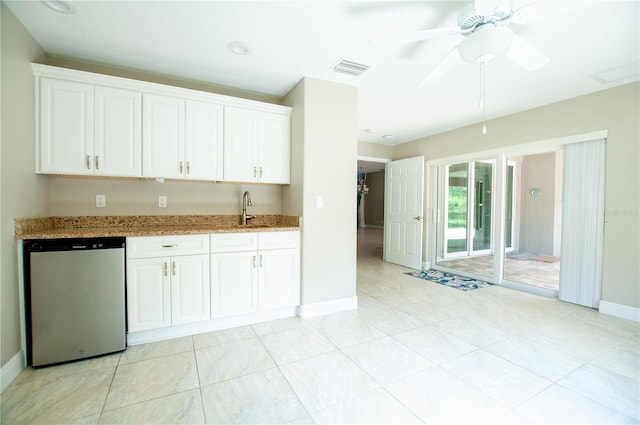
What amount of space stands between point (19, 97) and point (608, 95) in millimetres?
5638

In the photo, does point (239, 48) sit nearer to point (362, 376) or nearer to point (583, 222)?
point (362, 376)

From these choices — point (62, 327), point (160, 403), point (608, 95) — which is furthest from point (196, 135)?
point (608, 95)

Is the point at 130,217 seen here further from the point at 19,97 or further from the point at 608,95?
the point at 608,95

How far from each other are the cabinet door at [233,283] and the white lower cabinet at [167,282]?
7 cm

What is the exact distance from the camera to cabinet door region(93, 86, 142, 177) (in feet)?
8.20

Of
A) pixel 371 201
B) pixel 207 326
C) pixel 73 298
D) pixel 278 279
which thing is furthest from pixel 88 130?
pixel 371 201

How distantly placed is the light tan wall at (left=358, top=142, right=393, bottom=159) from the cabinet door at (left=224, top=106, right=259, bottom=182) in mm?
3074

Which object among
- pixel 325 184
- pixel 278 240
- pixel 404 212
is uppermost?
pixel 325 184

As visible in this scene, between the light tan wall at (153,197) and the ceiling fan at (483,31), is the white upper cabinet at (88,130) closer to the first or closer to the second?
the light tan wall at (153,197)

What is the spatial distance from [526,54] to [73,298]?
376cm

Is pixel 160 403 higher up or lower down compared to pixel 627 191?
lower down

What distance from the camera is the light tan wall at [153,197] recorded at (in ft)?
8.74

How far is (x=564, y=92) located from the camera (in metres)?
3.33

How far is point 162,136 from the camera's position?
2715 millimetres
